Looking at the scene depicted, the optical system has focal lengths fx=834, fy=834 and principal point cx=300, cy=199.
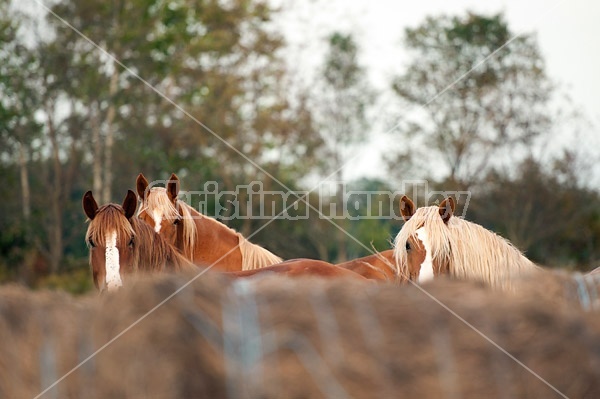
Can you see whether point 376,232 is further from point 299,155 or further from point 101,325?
point 101,325

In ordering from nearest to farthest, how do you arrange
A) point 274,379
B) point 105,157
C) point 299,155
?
point 274,379
point 105,157
point 299,155

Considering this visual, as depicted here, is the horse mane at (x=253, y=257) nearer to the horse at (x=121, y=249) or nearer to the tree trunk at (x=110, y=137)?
the horse at (x=121, y=249)

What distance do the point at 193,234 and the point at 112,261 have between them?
8.30 ft

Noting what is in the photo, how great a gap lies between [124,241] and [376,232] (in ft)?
104

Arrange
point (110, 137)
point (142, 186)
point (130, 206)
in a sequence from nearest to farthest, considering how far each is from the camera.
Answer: point (130, 206) < point (142, 186) < point (110, 137)

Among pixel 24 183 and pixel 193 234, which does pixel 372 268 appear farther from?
pixel 24 183

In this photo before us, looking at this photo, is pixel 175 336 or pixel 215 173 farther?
pixel 215 173

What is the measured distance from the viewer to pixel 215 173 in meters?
33.6

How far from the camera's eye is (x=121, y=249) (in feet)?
19.8

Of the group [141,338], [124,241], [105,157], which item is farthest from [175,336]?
[105,157]

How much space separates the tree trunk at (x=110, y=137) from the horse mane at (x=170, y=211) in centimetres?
2262

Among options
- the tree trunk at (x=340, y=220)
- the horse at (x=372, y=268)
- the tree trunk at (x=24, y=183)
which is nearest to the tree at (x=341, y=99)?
the tree trunk at (x=340, y=220)

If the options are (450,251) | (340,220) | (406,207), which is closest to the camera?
(450,251)

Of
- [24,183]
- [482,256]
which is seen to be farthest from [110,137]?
[482,256]
